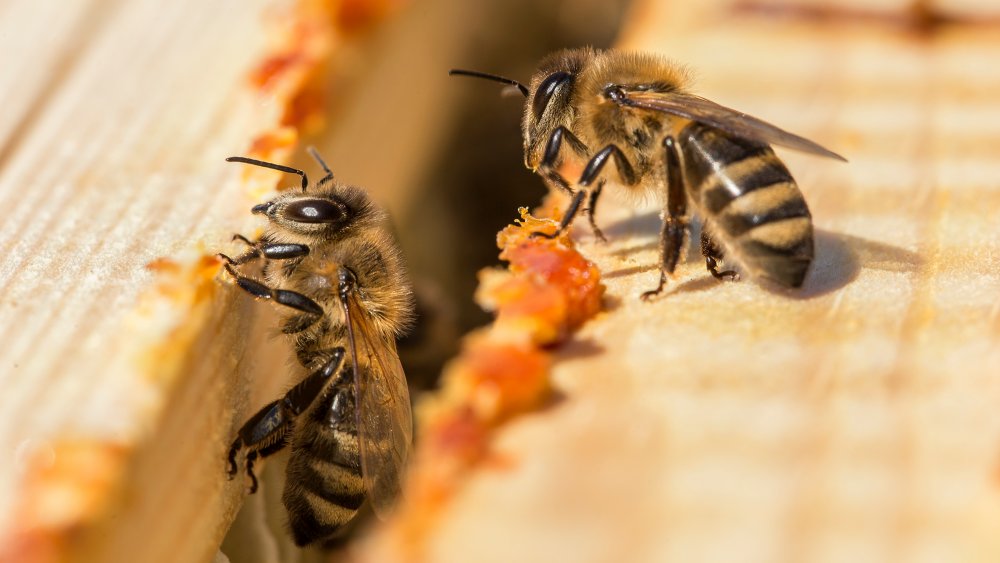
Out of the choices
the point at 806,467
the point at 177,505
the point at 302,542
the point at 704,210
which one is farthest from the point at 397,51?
the point at 806,467

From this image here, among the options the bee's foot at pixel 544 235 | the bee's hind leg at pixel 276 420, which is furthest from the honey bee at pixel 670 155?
the bee's hind leg at pixel 276 420

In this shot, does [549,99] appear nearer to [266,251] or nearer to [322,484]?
[266,251]

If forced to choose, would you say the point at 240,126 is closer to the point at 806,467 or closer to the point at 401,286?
the point at 401,286

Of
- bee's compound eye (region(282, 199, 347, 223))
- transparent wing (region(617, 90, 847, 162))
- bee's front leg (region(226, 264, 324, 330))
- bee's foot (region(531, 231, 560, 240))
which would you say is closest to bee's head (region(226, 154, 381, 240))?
bee's compound eye (region(282, 199, 347, 223))

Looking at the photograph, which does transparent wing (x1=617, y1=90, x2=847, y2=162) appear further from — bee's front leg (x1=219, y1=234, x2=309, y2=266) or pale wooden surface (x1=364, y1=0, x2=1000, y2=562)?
bee's front leg (x1=219, y1=234, x2=309, y2=266)

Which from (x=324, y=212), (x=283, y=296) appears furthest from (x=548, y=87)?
(x=283, y=296)
